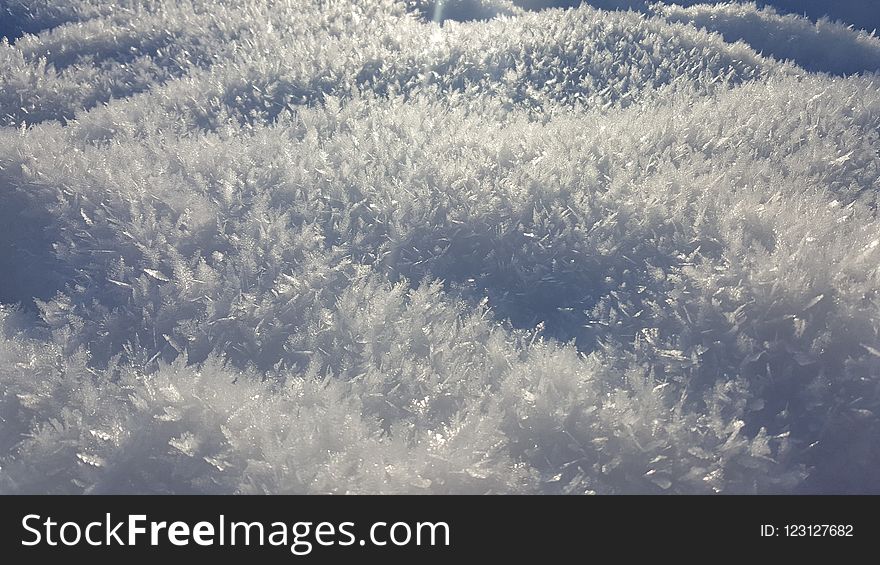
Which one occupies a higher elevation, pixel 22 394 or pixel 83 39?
pixel 83 39

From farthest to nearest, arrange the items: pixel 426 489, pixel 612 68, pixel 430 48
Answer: pixel 430 48
pixel 612 68
pixel 426 489

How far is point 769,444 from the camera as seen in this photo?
432 centimetres

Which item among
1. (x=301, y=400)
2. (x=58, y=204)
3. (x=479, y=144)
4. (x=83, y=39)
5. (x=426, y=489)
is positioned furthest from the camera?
(x=83, y=39)

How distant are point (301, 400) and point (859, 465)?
154 inches

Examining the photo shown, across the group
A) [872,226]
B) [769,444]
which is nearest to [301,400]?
[769,444]

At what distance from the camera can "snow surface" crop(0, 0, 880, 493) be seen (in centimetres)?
434

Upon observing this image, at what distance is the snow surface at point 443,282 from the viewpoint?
4336mm

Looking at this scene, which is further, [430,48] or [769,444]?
[430,48]

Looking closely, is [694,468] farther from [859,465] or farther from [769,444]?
[859,465]

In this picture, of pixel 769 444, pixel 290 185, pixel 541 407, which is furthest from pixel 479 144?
pixel 769 444

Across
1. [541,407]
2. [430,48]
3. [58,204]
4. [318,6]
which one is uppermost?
[318,6]

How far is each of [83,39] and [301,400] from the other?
33.8ft

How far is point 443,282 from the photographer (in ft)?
19.4

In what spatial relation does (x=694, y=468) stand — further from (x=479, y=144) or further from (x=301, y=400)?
(x=479, y=144)
